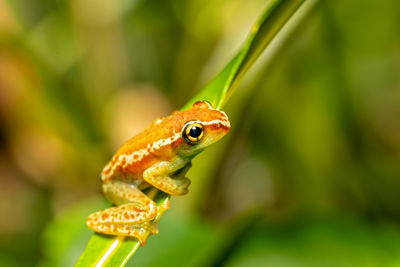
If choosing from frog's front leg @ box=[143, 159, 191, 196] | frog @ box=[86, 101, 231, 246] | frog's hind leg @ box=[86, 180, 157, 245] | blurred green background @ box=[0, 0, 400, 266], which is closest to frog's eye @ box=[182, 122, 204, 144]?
frog @ box=[86, 101, 231, 246]

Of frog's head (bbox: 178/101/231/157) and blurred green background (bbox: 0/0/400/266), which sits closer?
frog's head (bbox: 178/101/231/157)

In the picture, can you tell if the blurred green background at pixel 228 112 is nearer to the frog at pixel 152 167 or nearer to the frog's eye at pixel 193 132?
the frog at pixel 152 167

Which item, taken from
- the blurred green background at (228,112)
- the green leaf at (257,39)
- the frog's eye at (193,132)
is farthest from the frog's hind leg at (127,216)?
the blurred green background at (228,112)

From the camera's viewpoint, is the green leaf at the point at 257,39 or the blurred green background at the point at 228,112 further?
the blurred green background at the point at 228,112

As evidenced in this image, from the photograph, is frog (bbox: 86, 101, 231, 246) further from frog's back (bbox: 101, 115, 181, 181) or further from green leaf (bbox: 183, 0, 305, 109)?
green leaf (bbox: 183, 0, 305, 109)

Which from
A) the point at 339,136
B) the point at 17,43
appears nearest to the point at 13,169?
the point at 17,43

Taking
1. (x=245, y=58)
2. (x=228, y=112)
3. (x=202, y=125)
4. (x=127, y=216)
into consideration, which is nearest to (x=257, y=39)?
(x=245, y=58)

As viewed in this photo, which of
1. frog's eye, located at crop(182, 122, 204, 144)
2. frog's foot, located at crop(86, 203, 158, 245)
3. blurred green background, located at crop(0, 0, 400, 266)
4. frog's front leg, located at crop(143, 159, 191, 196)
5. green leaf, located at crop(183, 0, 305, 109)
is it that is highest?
blurred green background, located at crop(0, 0, 400, 266)

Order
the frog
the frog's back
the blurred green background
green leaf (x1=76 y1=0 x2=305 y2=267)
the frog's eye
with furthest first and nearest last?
1. the blurred green background
2. the frog's back
3. the frog's eye
4. the frog
5. green leaf (x1=76 y1=0 x2=305 y2=267)
